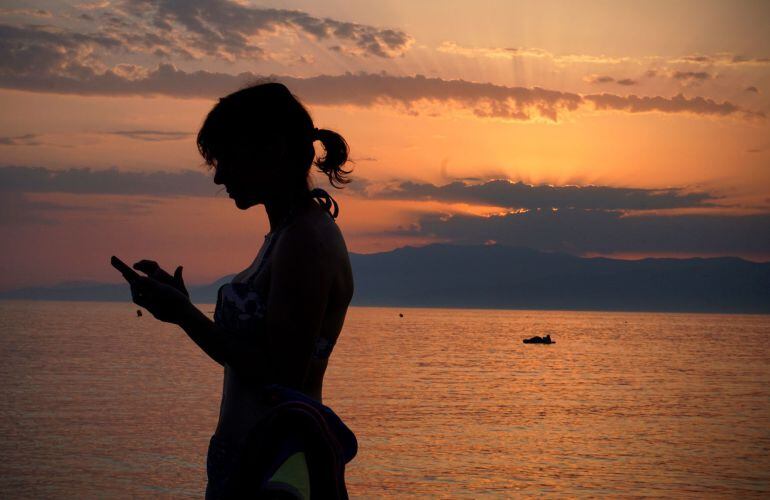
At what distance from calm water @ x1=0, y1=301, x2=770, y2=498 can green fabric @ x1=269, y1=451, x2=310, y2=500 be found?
19.8 metres

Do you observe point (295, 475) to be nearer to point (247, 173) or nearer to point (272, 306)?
point (272, 306)

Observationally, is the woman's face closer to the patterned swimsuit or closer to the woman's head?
the woman's head

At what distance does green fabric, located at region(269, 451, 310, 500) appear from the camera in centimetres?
202

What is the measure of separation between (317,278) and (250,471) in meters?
0.68

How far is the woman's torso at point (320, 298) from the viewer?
2.65 metres

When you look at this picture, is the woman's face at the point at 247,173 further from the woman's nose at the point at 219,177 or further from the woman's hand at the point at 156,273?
the woman's hand at the point at 156,273

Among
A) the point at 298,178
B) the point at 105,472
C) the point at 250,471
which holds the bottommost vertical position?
the point at 105,472

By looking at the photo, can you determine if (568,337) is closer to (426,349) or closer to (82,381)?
(426,349)

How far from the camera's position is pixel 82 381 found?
52938 millimetres

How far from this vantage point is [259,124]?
2814mm

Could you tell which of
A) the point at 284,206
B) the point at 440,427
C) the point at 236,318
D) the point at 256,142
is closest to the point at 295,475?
the point at 236,318

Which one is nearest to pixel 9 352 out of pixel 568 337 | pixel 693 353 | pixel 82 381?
pixel 82 381

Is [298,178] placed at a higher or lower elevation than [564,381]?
higher

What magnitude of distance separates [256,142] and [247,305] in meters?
0.52
